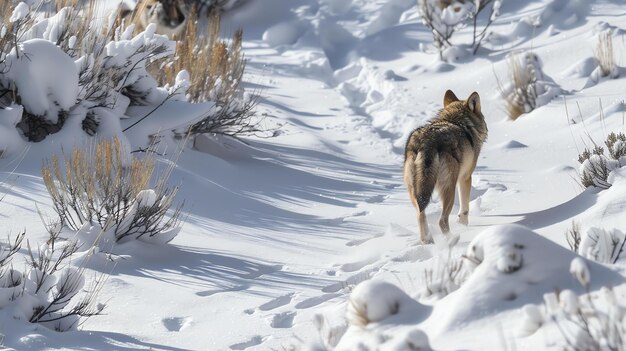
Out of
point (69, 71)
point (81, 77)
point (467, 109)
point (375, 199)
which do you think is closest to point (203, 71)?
point (81, 77)

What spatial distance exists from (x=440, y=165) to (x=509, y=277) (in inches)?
96.9

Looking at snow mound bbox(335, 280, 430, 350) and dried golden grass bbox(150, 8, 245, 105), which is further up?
dried golden grass bbox(150, 8, 245, 105)

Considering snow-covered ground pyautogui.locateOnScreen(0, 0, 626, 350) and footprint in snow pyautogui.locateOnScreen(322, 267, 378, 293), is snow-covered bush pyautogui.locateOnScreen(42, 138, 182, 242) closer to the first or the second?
snow-covered ground pyautogui.locateOnScreen(0, 0, 626, 350)

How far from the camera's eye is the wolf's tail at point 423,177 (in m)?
5.57

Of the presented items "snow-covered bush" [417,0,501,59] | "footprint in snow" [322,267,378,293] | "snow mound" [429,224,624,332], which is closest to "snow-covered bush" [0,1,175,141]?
"footprint in snow" [322,267,378,293]

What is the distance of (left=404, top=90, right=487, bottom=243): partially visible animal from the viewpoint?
5.60 metres

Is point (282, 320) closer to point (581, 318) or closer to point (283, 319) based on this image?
point (283, 319)

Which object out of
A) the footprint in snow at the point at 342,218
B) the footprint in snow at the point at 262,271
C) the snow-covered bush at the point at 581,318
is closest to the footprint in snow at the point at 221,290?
the footprint in snow at the point at 262,271

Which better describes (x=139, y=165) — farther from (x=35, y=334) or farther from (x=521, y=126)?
(x=521, y=126)

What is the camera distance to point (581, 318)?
9.05ft

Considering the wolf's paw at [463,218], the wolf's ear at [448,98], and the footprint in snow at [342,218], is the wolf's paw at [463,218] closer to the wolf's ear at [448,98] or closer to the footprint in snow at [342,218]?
the footprint in snow at [342,218]

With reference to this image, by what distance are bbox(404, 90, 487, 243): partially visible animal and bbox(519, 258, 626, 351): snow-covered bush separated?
2.48m

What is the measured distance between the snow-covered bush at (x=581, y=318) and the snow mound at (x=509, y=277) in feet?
0.40

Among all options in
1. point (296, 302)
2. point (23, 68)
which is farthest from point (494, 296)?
point (23, 68)
